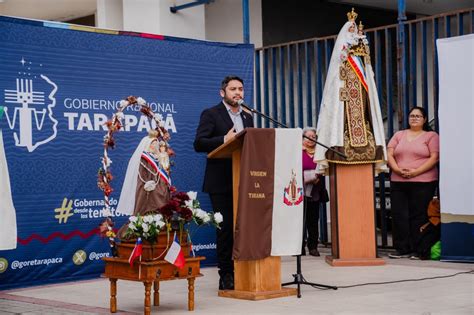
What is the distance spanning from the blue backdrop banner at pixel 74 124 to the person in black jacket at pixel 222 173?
1.92 metres

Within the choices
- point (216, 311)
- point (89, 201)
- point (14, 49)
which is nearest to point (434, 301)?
point (216, 311)

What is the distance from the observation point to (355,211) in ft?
34.4

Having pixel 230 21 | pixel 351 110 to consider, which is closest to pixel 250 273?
pixel 351 110

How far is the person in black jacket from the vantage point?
8117 millimetres

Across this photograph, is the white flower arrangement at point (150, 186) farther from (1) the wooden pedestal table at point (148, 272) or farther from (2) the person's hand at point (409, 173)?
(2) the person's hand at point (409, 173)

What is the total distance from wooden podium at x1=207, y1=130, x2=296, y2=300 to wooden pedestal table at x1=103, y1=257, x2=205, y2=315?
22.5 inches

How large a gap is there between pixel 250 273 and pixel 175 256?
3.06 feet

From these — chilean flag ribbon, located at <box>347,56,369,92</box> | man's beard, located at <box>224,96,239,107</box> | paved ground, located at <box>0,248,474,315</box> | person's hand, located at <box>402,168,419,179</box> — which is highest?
chilean flag ribbon, located at <box>347,56,369,92</box>

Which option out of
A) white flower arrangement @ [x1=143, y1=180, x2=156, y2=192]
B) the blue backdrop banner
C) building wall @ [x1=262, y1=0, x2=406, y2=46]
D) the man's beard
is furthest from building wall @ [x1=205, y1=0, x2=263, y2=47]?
white flower arrangement @ [x1=143, y1=180, x2=156, y2=192]

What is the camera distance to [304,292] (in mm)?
8141

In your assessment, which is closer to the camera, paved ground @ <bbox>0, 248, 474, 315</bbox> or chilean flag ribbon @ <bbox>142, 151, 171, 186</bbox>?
paved ground @ <bbox>0, 248, 474, 315</bbox>

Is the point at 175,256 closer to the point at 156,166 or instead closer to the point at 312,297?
the point at 312,297

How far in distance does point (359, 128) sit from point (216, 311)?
393 centimetres

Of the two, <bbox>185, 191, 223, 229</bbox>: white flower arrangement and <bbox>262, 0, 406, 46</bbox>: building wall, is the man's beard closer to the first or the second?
<bbox>185, 191, 223, 229</bbox>: white flower arrangement
